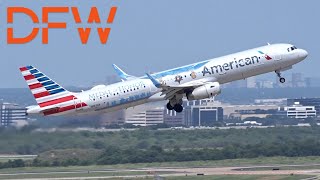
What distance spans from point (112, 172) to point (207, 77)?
3566cm

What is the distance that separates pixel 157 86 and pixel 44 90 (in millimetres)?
11224

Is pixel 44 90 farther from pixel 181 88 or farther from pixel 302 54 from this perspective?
pixel 302 54

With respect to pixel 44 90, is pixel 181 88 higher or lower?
higher

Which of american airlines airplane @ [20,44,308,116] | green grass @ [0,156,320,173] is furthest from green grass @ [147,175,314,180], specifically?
american airlines airplane @ [20,44,308,116]

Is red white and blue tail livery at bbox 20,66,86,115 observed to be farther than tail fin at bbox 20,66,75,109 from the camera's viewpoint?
No

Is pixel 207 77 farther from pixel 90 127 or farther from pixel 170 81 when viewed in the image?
pixel 90 127

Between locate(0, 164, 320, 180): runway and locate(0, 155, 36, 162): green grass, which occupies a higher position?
locate(0, 155, 36, 162): green grass

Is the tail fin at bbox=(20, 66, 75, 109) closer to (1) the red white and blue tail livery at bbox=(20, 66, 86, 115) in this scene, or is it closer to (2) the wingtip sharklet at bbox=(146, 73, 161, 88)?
(1) the red white and blue tail livery at bbox=(20, 66, 86, 115)

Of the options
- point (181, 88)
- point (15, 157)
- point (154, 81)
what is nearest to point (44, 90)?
point (154, 81)

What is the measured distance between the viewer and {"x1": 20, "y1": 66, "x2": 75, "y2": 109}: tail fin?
4776 inches

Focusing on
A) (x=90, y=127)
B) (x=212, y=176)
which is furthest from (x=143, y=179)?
(x=90, y=127)

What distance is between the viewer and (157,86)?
12094 centimetres

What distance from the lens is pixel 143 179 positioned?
145500 mm

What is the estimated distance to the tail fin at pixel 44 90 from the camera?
121312 mm
